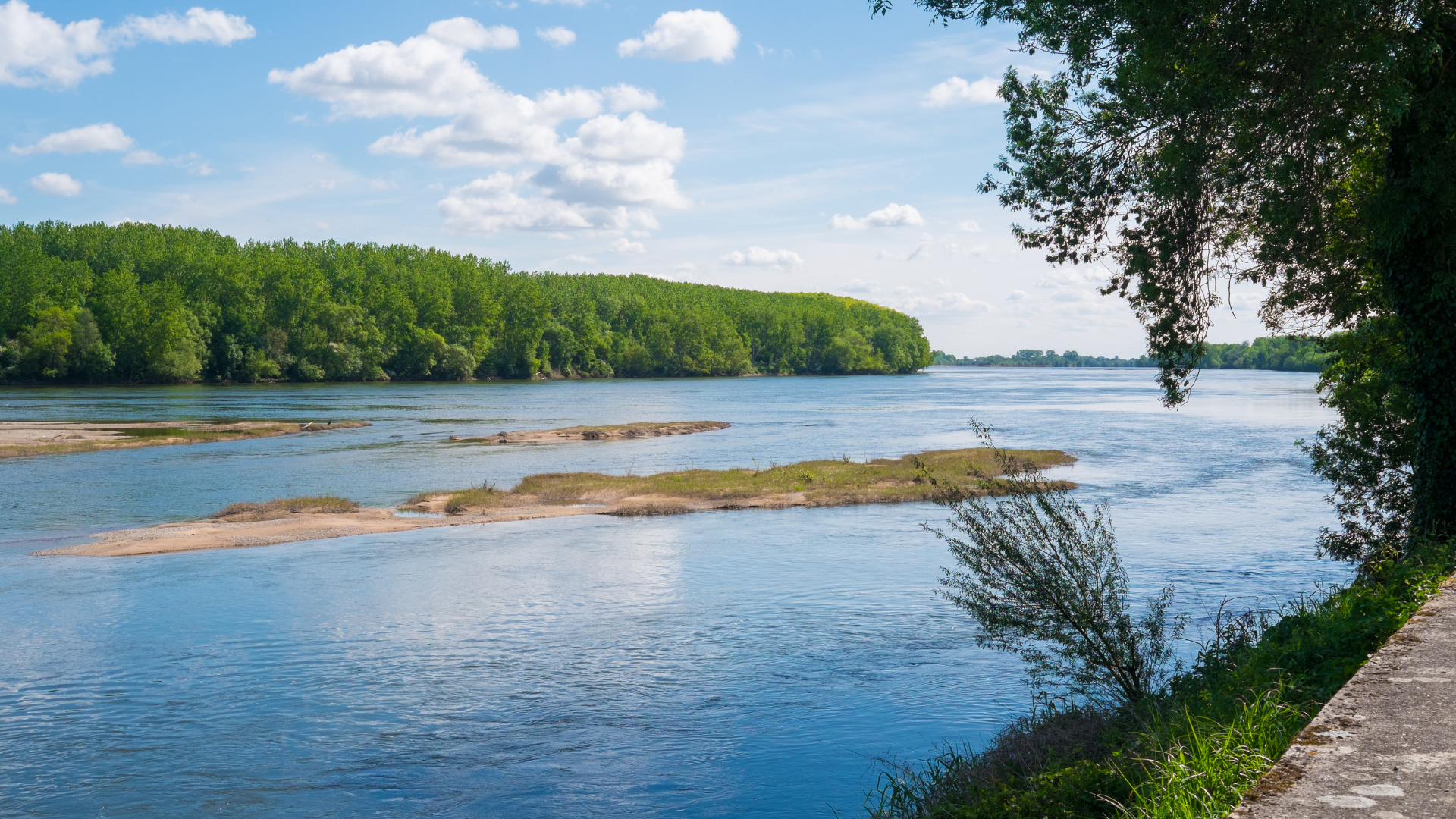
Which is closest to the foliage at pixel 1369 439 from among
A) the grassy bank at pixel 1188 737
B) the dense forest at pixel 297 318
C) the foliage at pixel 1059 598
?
the grassy bank at pixel 1188 737

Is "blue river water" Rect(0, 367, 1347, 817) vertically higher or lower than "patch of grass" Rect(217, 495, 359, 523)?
lower

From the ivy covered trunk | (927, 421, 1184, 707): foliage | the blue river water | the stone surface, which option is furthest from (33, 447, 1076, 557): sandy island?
the stone surface

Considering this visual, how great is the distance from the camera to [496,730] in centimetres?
1330

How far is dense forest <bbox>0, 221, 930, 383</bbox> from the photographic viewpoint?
382ft

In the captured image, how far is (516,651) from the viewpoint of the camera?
1709 cm

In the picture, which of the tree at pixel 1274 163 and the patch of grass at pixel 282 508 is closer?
the tree at pixel 1274 163

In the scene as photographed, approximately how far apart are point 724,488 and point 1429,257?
25172 mm

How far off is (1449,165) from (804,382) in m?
166

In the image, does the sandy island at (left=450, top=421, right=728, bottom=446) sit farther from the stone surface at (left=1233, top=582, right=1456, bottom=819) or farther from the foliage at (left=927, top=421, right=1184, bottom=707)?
the stone surface at (left=1233, top=582, right=1456, bottom=819)

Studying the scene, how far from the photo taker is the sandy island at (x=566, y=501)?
27.6 meters

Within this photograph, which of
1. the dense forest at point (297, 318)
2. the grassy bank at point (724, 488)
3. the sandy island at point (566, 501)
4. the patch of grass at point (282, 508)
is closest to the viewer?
the sandy island at point (566, 501)

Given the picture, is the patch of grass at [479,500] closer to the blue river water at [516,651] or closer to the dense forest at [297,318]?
the blue river water at [516,651]

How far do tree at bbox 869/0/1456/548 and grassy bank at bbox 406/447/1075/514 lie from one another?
53.6ft

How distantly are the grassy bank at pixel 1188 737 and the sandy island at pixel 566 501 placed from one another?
1604cm
